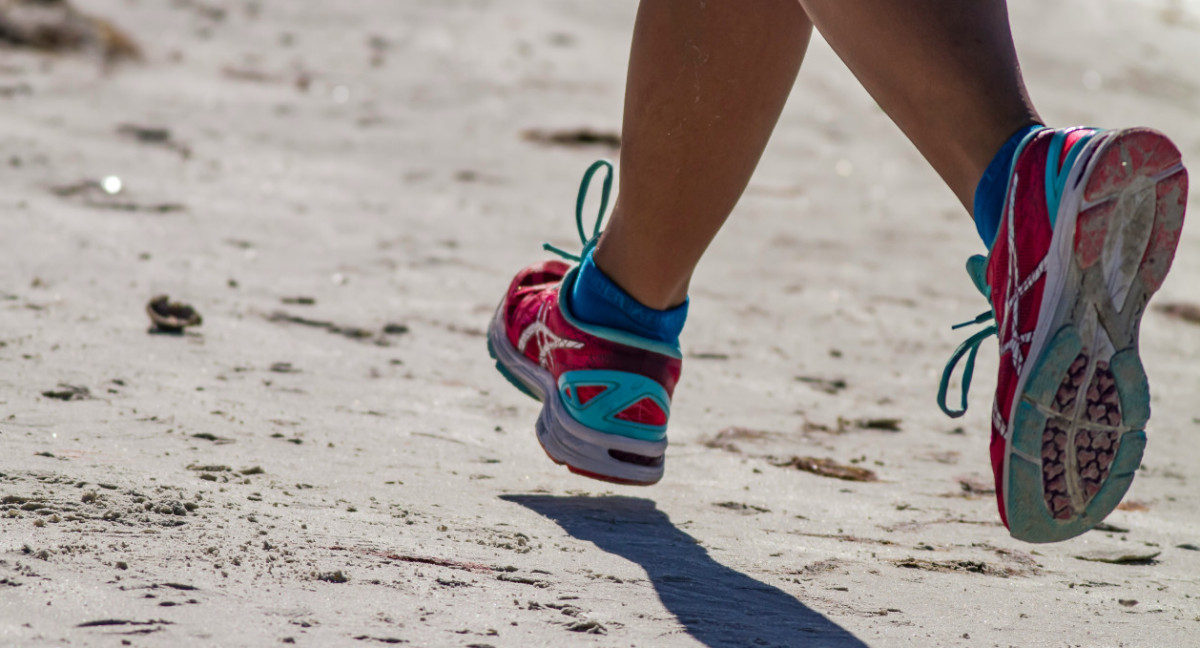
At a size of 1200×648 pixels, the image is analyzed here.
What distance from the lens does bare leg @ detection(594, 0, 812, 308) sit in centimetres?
153

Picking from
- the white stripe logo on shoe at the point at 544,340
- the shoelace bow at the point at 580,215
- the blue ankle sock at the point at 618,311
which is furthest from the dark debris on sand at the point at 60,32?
the blue ankle sock at the point at 618,311

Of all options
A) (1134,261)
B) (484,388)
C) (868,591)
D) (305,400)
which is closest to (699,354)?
(484,388)

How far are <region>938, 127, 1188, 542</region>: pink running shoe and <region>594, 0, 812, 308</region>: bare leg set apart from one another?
0.42 metres

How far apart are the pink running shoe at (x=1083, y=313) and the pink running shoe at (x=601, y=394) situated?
0.53 metres

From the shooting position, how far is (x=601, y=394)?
164 centimetres

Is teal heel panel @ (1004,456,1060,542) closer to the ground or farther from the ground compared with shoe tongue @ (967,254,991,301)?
closer to the ground

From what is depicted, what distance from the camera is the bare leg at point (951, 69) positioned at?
126 centimetres

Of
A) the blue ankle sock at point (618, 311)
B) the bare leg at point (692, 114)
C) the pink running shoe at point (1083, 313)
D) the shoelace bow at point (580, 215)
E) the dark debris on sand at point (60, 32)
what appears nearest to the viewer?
the pink running shoe at point (1083, 313)

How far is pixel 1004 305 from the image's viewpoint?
128 cm

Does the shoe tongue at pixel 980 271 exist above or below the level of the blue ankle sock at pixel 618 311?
above

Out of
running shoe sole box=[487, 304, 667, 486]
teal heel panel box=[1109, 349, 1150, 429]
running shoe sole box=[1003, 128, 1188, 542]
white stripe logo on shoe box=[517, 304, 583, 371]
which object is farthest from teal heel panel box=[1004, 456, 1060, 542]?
white stripe logo on shoe box=[517, 304, 583, 371]

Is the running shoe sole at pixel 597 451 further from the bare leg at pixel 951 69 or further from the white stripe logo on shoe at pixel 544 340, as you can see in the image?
the bare leg at pixel 951 69

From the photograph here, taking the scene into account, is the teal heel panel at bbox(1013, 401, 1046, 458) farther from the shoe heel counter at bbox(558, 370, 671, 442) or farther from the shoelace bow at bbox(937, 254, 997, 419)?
the shoe heel counter at bbox(558, 370, 671, 442)

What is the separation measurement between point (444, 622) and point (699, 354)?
1394mm
